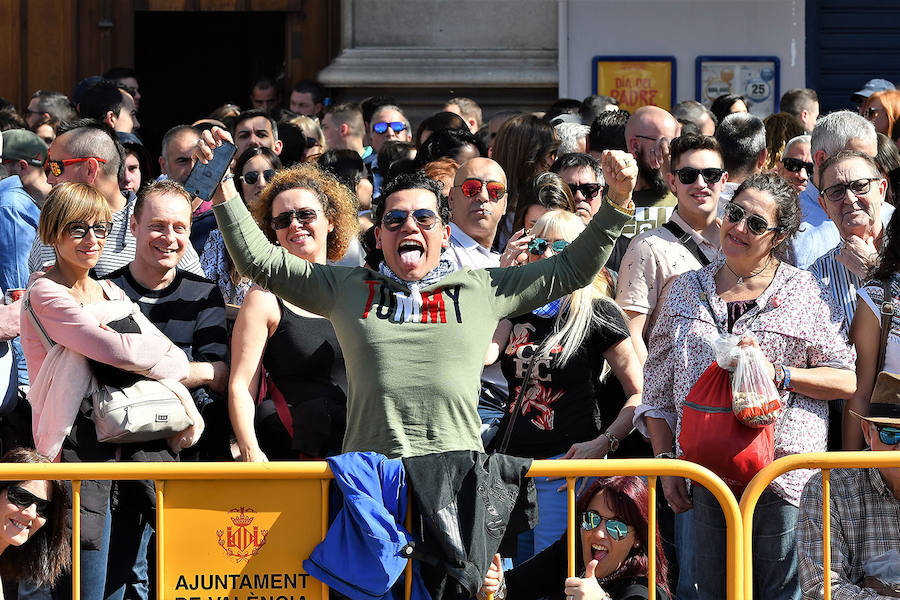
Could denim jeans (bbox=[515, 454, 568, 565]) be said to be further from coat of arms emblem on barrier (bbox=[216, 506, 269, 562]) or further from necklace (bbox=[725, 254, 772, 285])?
coat of arms emblem on barrier (bbox=[216, 506, 269, 562])

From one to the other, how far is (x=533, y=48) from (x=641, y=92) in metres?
1.02

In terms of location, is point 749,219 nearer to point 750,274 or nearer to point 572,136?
point 750,274

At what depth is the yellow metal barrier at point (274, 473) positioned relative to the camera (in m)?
4.29

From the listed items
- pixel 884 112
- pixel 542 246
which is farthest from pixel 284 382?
pixel 884 112

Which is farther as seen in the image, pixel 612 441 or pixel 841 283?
pixel 841 283

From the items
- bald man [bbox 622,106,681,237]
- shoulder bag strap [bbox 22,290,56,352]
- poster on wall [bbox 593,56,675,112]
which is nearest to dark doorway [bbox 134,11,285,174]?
poster on wall [bbox 593,56,675,112]

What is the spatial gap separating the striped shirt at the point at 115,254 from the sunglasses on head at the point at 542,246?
153 cm

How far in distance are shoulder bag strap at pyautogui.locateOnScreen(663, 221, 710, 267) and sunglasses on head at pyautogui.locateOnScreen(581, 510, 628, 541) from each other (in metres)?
1.76

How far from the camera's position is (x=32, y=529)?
4832 mm

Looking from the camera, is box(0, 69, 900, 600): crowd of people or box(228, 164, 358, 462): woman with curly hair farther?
box(228, 164, 358, 462): woman with curly hair

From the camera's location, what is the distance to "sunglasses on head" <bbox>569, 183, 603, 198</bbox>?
666cm

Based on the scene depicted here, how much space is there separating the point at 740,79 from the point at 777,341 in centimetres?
736

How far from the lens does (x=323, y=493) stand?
4359mm

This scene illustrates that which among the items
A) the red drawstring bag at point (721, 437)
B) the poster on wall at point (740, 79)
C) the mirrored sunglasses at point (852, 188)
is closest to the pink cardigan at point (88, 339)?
the red drawstring bag at point (721, 437)
